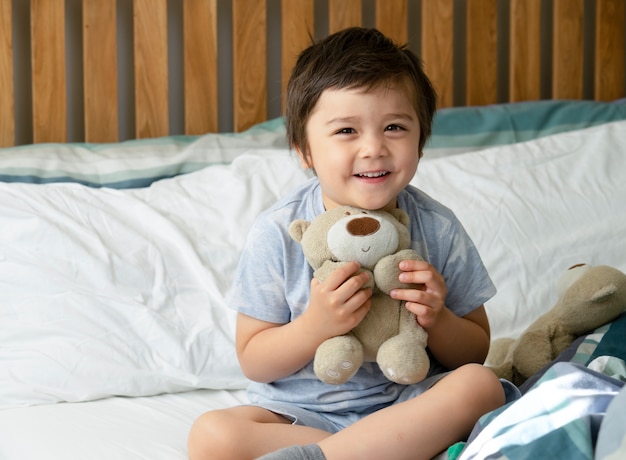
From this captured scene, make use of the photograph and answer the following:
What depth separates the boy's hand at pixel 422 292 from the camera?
98 centimetres

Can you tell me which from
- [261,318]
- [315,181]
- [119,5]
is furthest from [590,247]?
[119,5]

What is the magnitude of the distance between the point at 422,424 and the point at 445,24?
1.28 meters

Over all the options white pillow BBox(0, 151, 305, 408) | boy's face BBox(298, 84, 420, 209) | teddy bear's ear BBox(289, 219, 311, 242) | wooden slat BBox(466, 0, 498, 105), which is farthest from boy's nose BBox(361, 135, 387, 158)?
wooden slat BBox(466, 0, 498, 105)

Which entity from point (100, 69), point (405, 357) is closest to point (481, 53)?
point (100, 69)

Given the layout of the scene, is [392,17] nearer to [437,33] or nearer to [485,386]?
[437,33]

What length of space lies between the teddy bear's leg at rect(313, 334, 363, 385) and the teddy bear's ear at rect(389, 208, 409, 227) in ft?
0.52

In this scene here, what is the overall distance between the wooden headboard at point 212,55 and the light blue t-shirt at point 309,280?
2.73ft

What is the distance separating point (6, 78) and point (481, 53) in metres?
1.02

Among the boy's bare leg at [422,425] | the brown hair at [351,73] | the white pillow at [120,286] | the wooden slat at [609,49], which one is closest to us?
the boy's bare leg at [422,425]

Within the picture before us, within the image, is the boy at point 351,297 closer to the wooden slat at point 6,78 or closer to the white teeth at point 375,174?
the white teeth at point 375,174

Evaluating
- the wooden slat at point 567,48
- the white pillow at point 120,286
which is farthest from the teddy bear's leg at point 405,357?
the wooden slat at point 567,48

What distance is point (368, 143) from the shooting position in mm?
1032

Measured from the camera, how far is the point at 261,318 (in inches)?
44.1

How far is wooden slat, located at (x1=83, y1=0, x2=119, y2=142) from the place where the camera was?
6.10ft
